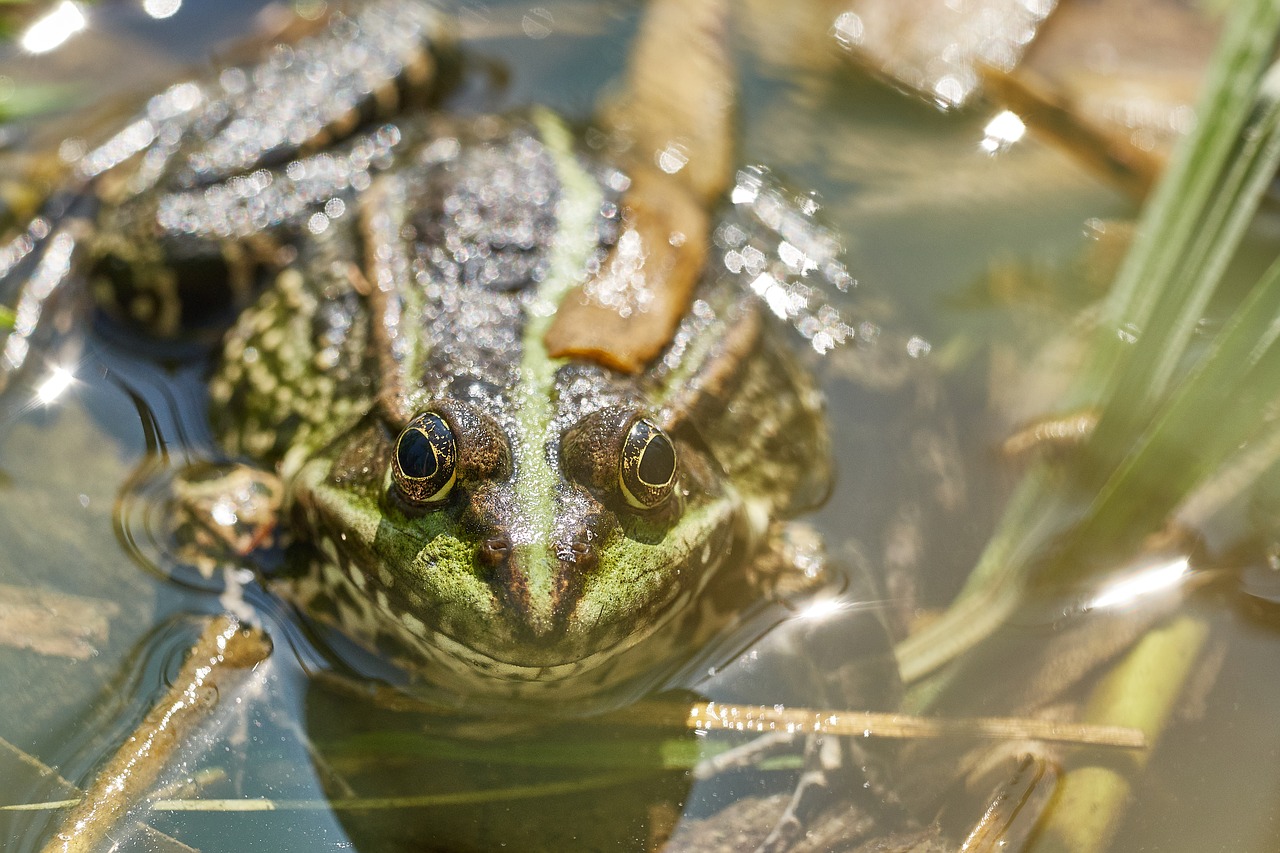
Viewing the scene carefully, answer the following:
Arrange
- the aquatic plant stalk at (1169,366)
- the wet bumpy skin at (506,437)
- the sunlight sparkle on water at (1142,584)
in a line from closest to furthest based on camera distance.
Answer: the wet bumpy skin at (506,437) → the aquatic plant stalk at (1169,366) → the sunlight sparkle on water at (1142,584)

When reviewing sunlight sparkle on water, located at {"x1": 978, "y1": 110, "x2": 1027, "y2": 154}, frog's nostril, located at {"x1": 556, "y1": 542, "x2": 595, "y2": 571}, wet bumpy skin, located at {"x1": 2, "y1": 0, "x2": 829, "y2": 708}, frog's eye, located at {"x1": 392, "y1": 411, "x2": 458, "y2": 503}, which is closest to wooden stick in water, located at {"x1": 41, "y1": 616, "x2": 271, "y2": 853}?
wet bumpy skin, located at {"x1": 2, "y1": 0, "x2": 829, "y2": 708}

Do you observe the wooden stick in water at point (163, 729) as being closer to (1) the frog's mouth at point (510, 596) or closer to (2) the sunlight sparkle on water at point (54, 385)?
(1) the frog's mouth at point (510, 596)

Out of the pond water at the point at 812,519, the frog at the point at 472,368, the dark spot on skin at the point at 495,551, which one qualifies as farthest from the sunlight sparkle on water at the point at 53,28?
the dark spot on skin at the point at 495,551

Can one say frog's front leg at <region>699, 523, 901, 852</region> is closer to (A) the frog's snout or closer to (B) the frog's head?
(B) the frog's head

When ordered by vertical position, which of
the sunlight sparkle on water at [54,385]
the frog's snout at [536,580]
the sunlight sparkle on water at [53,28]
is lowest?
the sunlight sparkle on water at [54,385]

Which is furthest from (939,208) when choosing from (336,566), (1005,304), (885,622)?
(336,566)

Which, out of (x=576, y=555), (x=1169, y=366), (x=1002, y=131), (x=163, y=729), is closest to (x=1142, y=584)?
(x=1169, y=366)

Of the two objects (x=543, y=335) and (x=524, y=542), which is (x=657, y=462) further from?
(x=543, y=335)

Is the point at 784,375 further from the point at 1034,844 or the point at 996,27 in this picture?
the point at 996,27
